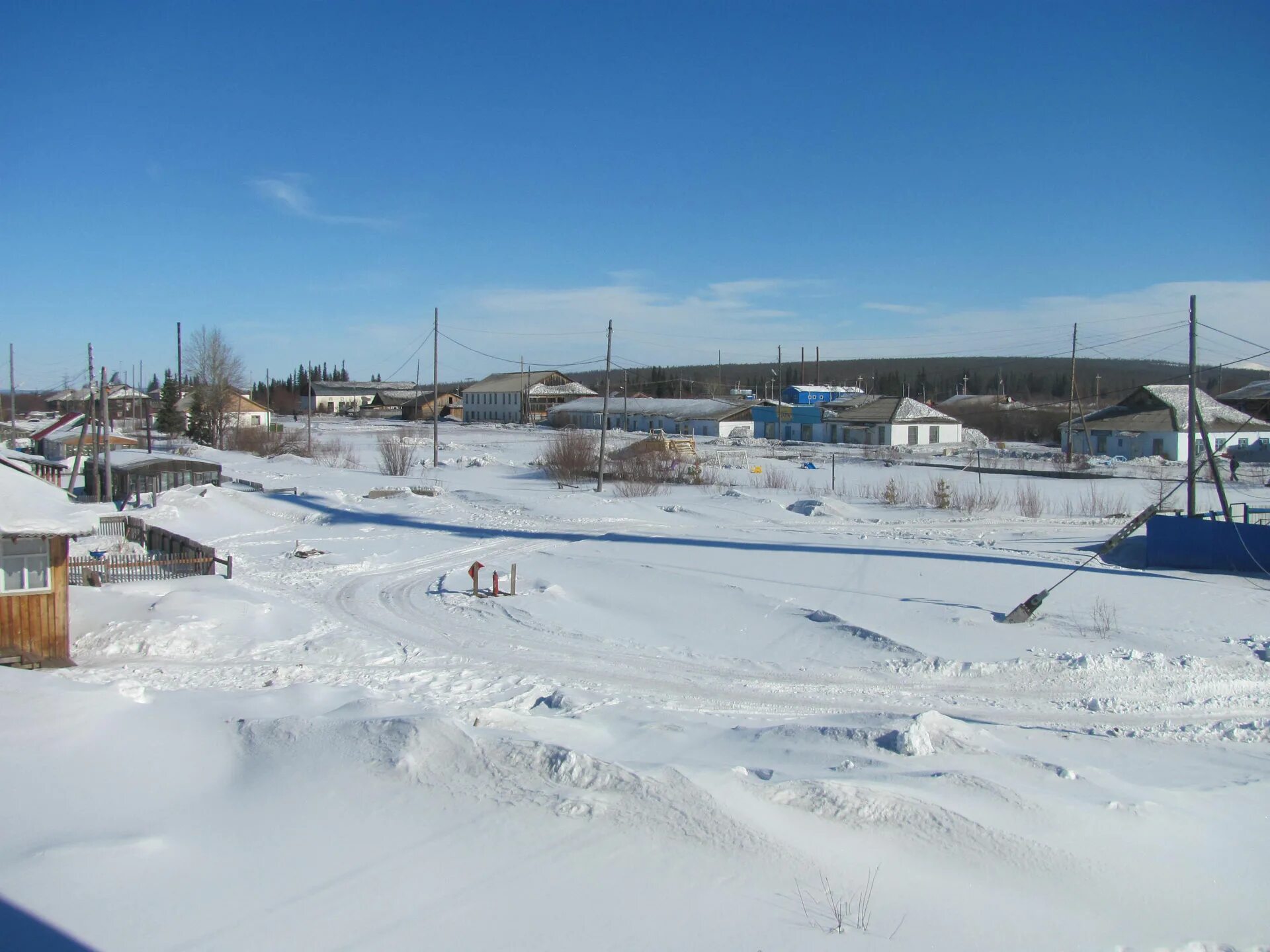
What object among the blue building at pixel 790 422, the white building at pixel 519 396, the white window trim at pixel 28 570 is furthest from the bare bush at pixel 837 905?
the white building at pixel 519 396

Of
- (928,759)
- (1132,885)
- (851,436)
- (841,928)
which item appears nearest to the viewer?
(841,928)

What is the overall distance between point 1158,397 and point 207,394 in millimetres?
66792

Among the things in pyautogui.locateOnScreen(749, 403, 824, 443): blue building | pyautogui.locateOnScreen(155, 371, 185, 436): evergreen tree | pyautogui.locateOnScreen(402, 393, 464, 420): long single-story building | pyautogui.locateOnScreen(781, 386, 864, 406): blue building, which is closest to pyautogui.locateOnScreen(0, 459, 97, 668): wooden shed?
pyautogui.locateOnScreen(155, 371, 185, 436): evergreen tree

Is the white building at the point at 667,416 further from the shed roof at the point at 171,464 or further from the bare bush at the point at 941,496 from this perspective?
the shed roof at the point at 171,464

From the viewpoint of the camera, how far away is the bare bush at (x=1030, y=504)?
108 feet

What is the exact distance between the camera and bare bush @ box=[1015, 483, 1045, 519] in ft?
108

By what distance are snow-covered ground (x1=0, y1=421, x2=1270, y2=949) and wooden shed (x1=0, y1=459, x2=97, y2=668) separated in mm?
724

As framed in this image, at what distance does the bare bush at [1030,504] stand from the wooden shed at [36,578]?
94.2ft

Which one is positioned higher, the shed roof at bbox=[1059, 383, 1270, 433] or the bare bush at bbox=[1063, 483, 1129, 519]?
the shed roof at bbox=[1059, 383, 1270, 433]

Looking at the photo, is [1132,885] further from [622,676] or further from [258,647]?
[258,647]

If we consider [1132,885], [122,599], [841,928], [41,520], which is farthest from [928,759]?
[122,599]

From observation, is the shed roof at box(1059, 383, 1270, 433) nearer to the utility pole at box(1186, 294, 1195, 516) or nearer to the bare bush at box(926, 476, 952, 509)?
the bare bush at box(926, 476, 952, 509)

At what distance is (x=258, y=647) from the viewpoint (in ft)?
51.2

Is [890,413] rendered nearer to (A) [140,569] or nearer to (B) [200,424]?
(B) [200,424]
